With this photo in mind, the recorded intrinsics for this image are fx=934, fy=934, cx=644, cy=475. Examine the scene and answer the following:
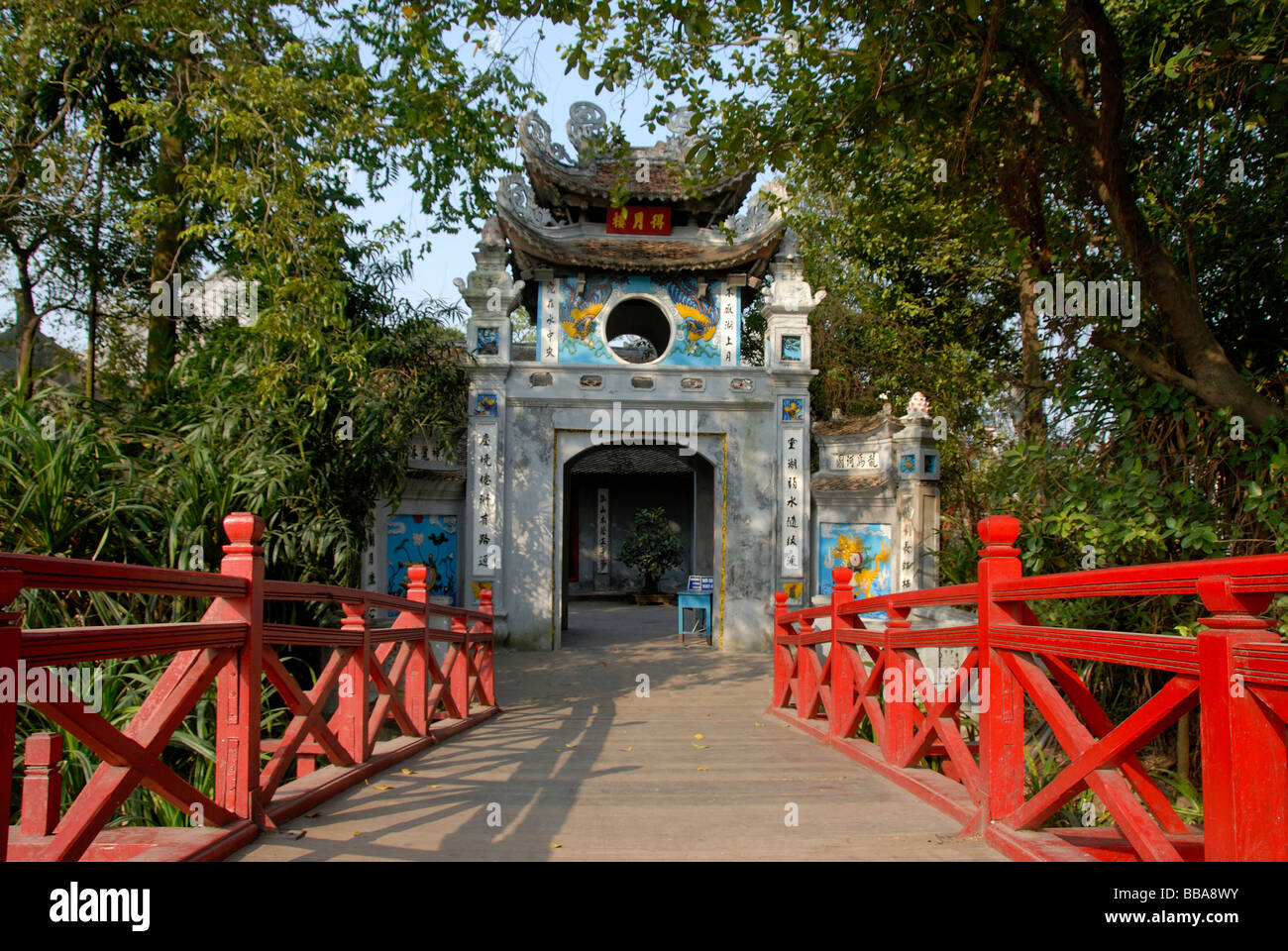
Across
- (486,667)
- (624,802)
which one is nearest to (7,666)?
(624,802)

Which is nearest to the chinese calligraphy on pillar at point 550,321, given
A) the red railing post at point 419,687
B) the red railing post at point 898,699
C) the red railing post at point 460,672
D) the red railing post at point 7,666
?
the red railing post at point 460,672

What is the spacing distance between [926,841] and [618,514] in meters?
17.8

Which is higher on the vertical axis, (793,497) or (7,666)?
(793,497)

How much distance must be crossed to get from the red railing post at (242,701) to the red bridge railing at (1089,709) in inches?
92.4

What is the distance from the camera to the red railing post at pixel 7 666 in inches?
66.9

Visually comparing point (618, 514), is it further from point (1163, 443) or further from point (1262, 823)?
point (1262, 823)

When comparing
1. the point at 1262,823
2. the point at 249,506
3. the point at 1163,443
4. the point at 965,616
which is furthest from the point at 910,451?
the point at 1262,823

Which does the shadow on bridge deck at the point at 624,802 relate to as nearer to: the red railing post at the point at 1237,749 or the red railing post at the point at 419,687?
the red railing post at the point at 419,687

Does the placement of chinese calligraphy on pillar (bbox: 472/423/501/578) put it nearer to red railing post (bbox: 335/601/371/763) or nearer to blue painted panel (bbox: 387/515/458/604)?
blue painted panel (bbox: 387/515/458/604)

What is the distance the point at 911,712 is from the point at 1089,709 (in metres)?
1.49

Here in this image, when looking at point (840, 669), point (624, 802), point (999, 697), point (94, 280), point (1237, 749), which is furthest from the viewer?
point (94, 280)

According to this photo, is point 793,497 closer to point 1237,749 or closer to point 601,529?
point 601,529

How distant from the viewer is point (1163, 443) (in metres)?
5.68

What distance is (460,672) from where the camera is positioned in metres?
6.13
